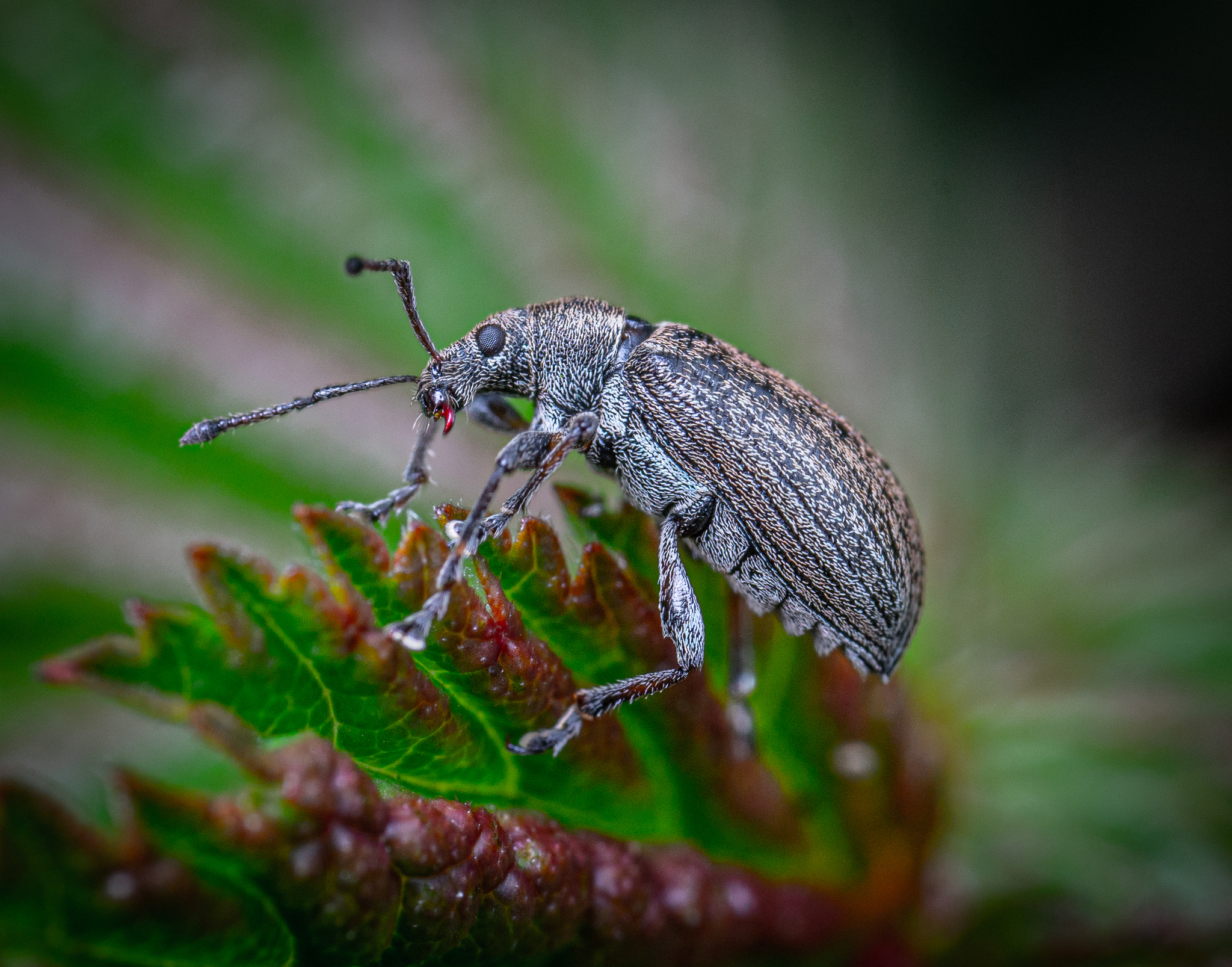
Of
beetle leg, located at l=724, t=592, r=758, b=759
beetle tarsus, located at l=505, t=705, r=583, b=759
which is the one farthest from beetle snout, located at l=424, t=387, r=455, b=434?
beetle tarsus, located at l=505, t=705, r=583, b=759

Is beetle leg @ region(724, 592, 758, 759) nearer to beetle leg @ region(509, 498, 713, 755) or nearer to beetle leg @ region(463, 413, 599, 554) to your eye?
beetle leg @ region(509, 498, 713, 755)

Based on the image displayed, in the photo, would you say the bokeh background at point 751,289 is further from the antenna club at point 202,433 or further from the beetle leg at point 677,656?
the beetle leg at point 677,656

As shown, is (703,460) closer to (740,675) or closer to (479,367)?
(740,675)

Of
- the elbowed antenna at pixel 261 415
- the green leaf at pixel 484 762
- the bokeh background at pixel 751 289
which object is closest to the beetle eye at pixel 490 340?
the elbowed antenna at pixel 261 415

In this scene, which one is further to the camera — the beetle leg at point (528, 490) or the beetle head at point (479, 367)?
the beetle head at point (479, 367)

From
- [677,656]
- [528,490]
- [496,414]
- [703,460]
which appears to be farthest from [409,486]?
[677,656]

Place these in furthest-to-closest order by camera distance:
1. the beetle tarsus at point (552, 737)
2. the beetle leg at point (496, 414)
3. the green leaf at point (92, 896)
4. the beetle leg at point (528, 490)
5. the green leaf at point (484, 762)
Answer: the beetle leg at point (496, 414) → the beetle leg at point (528, 490) → the beetle tarsus at point (552, 737) → the green leaf at point (484, 762) → the green leaf at point (92, 896)

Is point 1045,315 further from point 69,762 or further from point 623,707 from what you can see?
point 69,762
